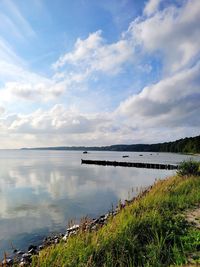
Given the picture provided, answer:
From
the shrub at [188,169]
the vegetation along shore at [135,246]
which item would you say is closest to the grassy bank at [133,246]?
the vegetation along shore at [135,246]

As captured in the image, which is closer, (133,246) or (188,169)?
(133,246)

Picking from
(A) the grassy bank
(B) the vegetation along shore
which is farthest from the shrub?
(A) the grassy bank

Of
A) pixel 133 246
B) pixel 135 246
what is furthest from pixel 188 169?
pixel 133 246

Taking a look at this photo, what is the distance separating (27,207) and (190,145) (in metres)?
138

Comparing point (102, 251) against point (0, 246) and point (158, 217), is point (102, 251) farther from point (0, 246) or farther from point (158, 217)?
point (0, 246)

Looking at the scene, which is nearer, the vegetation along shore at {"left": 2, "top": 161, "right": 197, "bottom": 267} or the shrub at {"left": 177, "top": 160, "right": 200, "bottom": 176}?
the vegetation along shore at {"left": 2, "top": 161, "right": 197, "bottom": 267}

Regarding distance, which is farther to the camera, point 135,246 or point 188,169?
point 188,169

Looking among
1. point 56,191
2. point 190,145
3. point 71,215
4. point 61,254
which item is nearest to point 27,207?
point 71,215

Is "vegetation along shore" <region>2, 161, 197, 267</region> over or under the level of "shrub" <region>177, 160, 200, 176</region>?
under

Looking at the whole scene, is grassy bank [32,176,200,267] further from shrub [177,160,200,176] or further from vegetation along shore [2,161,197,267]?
shrub [177,160,200,176]

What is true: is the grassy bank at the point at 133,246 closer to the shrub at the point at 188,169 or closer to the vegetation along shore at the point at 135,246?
the vegetation along shore at the point at 135,246

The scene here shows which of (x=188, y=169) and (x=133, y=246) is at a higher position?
(x=188, y=169)

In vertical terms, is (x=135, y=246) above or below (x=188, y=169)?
below

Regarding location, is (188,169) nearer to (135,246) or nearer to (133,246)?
(135,246)
